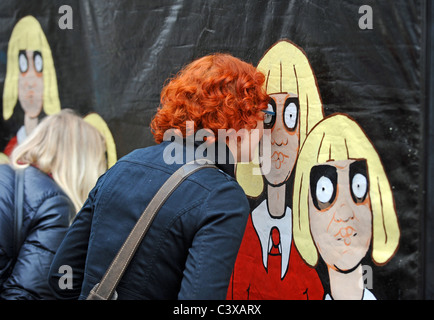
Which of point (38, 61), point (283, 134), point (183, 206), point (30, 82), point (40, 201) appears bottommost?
point (40, 201)

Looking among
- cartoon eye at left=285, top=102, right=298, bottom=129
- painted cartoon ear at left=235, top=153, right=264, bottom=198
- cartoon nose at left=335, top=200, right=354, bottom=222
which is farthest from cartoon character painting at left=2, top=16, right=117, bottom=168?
cartoon nose at left=335, top=200, right=354, bottom=222

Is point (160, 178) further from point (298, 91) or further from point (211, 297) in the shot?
point (298, 91)

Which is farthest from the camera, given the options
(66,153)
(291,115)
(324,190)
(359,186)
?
(66,153)

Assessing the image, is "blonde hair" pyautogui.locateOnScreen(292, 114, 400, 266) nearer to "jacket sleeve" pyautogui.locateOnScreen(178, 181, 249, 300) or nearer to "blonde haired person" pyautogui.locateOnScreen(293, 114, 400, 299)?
"blonde haired person" pyautogui.locateOnScreen(293, 114, 400, 299)

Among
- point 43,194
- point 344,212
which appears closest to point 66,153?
point 43,194

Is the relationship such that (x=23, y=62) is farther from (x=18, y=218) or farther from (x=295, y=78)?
(x=295, y=78)

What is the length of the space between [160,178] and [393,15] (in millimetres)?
992

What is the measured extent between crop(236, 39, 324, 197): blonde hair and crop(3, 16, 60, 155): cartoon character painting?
1.70 m

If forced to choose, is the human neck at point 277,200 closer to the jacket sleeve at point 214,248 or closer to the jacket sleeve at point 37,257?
the jacket sleeve at point 214,248

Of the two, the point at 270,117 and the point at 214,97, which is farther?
the point at 270,117

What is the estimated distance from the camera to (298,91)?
196 cm

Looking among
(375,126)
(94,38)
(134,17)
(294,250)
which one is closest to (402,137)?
(375,126)

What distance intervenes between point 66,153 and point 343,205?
1.44 meters

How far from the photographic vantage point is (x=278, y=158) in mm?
2076
